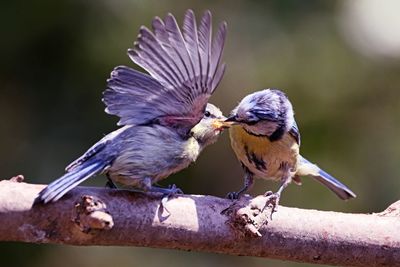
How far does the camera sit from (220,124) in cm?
287

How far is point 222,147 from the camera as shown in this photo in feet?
16.2

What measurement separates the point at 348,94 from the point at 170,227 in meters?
2.87

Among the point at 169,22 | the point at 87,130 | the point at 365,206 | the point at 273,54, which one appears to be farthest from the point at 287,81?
the point at 169,22

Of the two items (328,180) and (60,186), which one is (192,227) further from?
(328,180)

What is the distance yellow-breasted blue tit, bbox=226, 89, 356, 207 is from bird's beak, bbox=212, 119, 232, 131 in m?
0.01

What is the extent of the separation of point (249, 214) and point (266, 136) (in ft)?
2.24

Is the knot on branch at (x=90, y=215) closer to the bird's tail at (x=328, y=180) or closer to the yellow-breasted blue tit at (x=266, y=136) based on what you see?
the yellow-breasted blue tit at (x=266, y=136)

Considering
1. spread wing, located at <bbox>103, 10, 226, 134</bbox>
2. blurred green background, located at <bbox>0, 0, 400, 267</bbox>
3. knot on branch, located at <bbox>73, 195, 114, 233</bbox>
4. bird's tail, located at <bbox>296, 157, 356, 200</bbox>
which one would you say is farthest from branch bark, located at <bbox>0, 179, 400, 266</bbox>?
blurred green background, located at <bbox>0, 0, 400, 267</bbox>

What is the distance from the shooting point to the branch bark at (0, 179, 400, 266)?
218 cm

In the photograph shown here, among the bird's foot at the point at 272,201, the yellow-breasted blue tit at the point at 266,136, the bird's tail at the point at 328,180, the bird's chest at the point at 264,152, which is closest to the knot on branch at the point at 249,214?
the bird's foot at the point at 272,201

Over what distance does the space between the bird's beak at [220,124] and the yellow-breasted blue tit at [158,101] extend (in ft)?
0.59

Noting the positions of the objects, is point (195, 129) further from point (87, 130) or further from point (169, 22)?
point (87, 130)

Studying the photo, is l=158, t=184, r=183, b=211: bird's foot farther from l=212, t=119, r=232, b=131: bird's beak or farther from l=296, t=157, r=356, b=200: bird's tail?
l=296, t=157, r=356, b=200: bird's tail

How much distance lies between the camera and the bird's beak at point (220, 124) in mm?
2842
